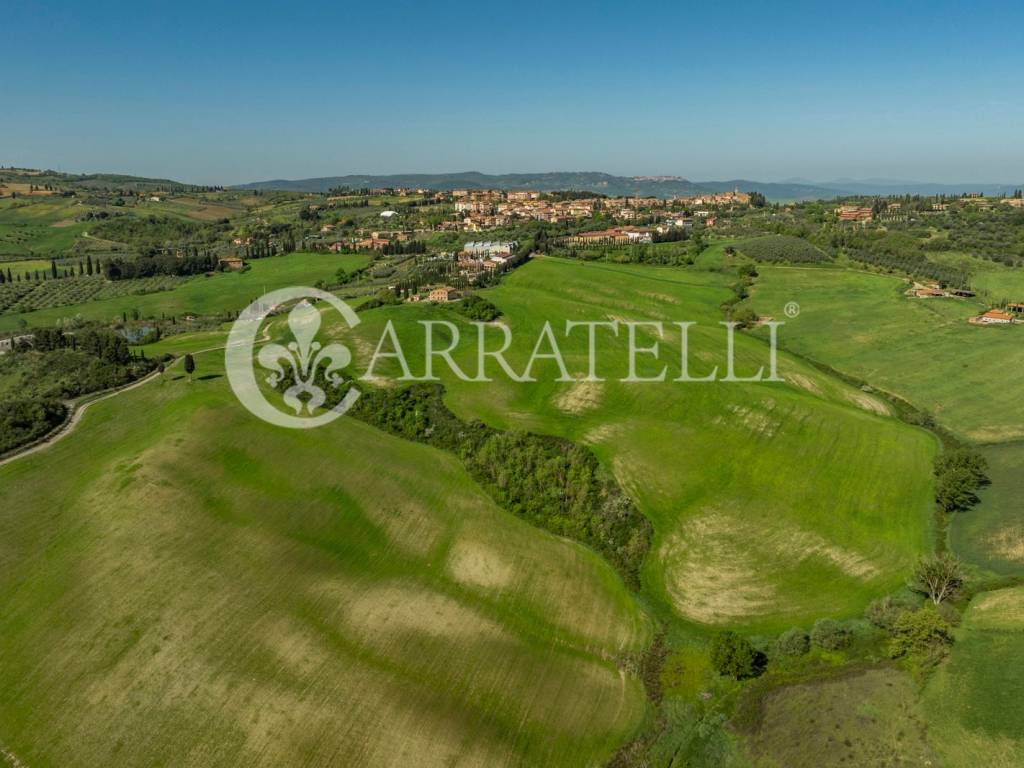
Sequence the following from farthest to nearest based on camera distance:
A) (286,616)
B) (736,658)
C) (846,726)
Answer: (286,616) → (736,658) → (846,726)

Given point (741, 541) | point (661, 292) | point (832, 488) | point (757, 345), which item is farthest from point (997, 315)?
point (741, 541)

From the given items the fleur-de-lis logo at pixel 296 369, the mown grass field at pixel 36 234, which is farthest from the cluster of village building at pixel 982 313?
the mown grass field at pixel 36 234

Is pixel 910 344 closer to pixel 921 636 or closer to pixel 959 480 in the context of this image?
pixel 959 480

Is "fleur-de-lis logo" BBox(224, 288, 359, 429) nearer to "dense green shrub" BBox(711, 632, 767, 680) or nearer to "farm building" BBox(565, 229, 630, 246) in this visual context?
"dense green shrub" BBox(711, 632, 767, 680)

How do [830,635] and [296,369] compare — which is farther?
[296,369]

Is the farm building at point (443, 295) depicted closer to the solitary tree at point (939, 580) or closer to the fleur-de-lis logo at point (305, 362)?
the fleur-de-lis logo at point (305, 362)

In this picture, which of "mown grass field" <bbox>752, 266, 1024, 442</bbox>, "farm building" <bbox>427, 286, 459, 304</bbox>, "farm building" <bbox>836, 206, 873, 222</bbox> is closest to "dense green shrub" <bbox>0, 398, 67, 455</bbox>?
"farm building" <bbox>427, 286, 459, 304</bbox>

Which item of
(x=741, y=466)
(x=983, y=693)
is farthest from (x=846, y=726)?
(x=741, y=466)
